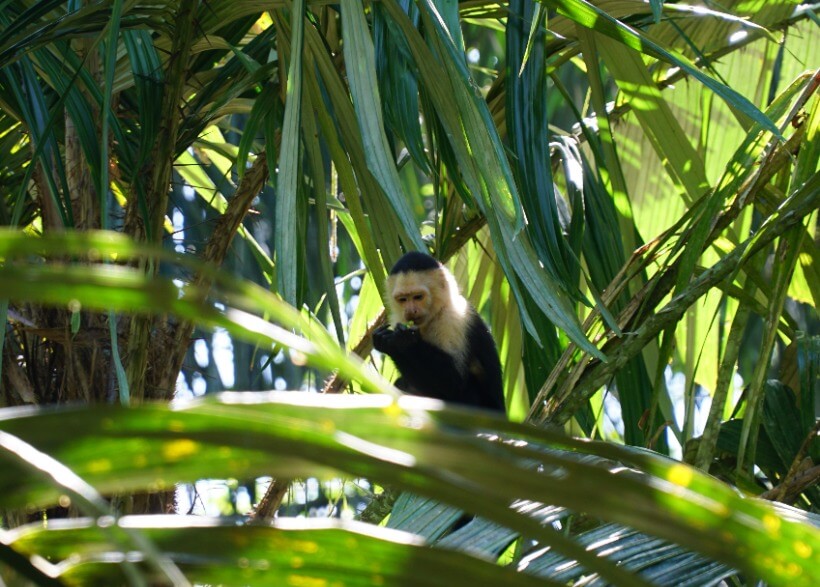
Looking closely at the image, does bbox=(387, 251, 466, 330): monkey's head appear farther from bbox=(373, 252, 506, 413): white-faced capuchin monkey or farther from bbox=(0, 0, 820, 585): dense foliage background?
bbox=(0, 0, 820, 585): dense foliage background

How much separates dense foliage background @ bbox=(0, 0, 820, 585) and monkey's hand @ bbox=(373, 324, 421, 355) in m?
0.07

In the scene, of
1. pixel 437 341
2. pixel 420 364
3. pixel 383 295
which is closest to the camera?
pixel 383 295

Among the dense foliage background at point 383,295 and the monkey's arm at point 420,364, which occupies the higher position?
the dense foliage background at point 383,295

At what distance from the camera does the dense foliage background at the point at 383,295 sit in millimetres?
639

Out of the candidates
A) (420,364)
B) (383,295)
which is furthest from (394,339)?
(383,295)

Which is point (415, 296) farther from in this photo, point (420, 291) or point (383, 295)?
point (383, 295)

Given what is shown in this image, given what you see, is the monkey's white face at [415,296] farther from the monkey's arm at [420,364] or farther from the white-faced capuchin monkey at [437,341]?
the monkey's arm at [420,364]

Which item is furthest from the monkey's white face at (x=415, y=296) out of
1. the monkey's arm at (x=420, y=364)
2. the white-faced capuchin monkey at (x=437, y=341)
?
the monkey's arm at (x=420, y=364)

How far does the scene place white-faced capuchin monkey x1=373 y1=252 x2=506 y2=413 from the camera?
3949 millimetres

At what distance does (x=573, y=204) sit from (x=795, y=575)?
244 centimetres

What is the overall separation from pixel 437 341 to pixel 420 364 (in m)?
0.15

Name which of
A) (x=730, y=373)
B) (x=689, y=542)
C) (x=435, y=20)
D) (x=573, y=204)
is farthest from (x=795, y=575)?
(x=573, y=204)

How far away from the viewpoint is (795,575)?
2.21 feet

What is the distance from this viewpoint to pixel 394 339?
3.88 meters
